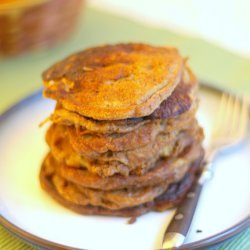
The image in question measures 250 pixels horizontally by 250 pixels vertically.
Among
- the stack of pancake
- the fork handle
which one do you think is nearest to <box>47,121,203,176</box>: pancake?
the stack of pancake

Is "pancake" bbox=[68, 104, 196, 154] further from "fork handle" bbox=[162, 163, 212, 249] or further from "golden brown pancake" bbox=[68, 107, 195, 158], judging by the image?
"fork handle" bbox=[162, 163, 212, 249]

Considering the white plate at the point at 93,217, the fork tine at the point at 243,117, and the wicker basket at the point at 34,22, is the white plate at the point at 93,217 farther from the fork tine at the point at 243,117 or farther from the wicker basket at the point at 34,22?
the wicker basket at the point at 34,22

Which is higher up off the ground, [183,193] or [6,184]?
[183,193]

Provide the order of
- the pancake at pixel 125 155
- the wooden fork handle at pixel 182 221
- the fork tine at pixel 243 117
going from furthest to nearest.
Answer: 1. the fork tine at pixel 243 117
2. the pancake at pixel 125 155
3. the wooden fork handle at pixel 182 221

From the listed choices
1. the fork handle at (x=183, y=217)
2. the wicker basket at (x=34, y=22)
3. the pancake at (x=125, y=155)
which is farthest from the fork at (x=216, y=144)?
the wicker basket at (x=34, y=22)

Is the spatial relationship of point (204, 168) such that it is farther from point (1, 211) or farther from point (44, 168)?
point (1, 211)

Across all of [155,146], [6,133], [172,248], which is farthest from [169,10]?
[172,248]
